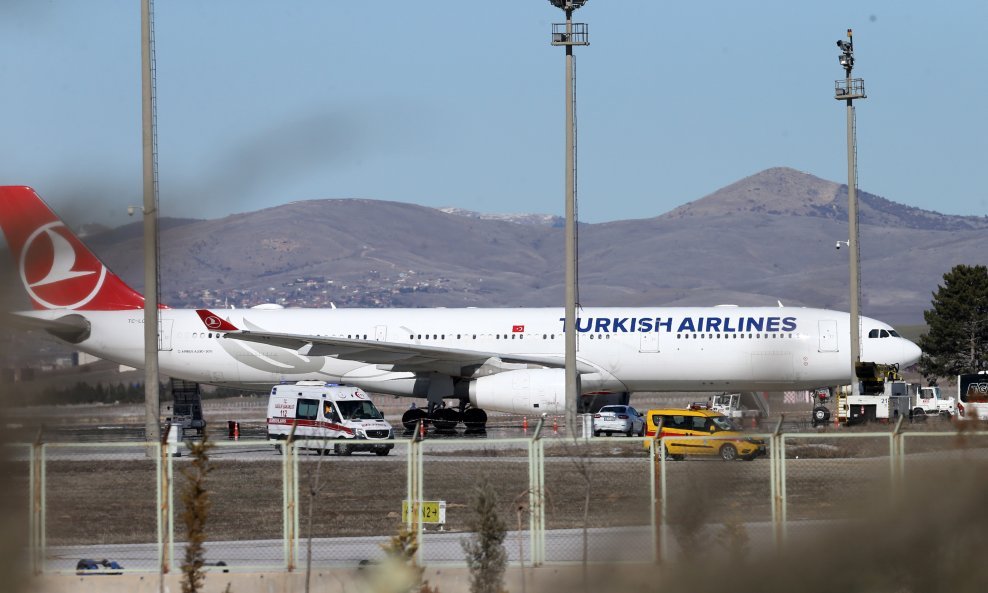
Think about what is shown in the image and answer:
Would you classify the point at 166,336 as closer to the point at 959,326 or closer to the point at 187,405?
the point at 187,405

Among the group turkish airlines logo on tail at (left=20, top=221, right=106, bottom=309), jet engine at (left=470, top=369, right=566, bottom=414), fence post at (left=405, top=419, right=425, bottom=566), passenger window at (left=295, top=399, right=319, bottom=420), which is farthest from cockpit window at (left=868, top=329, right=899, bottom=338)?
turkish airlines logo on tail at (left=20, top=221, right=106, bottom=309)

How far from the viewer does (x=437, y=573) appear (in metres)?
13.8

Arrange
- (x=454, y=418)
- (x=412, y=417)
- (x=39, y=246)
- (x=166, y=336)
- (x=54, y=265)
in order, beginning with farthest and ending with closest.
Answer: (x=166, y=336)
(x=412, y=417)
(x=454, y=418)
(x=54, y=265)
(x=39, y=246)

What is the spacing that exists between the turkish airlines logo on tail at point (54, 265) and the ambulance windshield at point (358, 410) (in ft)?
89.3

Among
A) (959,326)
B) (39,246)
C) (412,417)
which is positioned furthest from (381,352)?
(959,326)

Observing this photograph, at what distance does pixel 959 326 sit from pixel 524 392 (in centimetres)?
4464

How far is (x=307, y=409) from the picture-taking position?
105 ft

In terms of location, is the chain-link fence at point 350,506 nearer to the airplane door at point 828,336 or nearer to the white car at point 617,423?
the white car at point 617,423

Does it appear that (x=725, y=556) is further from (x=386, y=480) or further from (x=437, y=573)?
(x=386, y=480)

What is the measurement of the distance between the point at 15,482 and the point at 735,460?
9.85 ft

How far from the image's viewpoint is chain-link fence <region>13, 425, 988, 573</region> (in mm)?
5363

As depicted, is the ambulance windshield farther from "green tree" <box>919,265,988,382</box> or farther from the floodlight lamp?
"green tree" <box>919,265,988,382</box>

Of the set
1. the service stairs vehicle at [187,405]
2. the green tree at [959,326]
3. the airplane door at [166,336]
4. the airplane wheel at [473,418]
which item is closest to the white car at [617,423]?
the airplane wheel at [473,418]

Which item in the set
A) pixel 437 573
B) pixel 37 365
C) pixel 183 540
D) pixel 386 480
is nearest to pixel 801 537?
pixel 37 365
